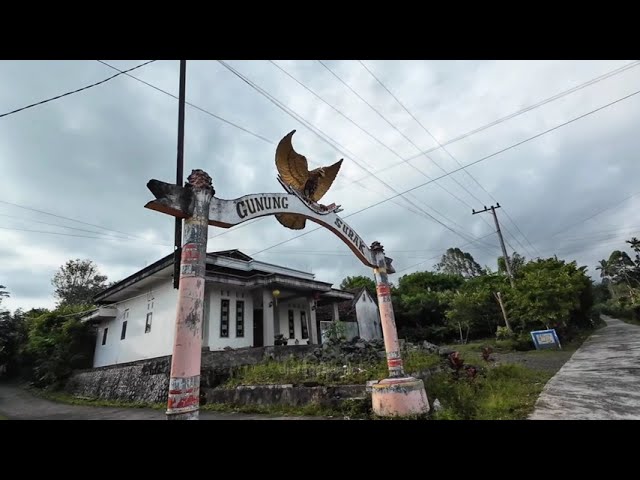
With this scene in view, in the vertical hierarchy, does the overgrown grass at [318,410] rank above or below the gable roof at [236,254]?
below

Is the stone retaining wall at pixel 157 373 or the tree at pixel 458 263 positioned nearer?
the stone retaining wall at pixel 157 373

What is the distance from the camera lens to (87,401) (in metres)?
13.4

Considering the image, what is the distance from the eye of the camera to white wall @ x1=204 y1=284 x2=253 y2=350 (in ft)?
41.9

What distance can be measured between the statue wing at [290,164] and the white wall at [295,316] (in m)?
10.7

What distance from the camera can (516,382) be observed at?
8.41 meters

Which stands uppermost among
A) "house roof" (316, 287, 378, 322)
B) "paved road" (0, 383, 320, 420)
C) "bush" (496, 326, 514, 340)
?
"house roof" (316, 287, 378, 322)

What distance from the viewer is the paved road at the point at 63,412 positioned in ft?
25.5

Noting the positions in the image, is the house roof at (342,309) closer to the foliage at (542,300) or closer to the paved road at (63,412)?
the foliage at (542,300)

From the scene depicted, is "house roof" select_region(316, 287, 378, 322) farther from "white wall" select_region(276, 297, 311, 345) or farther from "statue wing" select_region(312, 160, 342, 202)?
"statue wing" select_region(312, 160, 342, 202)

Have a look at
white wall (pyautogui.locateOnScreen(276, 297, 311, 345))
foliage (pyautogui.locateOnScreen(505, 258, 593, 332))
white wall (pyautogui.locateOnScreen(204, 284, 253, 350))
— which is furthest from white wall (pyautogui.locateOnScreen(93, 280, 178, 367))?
foliage (pyautogui.locateOnScreen(505, 258, 593, 332))

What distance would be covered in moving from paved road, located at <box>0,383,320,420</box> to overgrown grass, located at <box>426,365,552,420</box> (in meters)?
2.71

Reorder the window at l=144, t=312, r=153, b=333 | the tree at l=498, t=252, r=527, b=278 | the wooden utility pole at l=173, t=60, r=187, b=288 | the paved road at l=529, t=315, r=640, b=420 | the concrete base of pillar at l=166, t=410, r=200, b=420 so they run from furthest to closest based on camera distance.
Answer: the tree at l=498, t=252, r=527, b=278, the window at l=144, t=312, r=153, b=333, the paved road at l=529, t=315, r=640, b=420, the wooden utility pole at l=173, t=60, r=187, b=288, the concrete base of pillar at l=166, t=410, r=200, b=420

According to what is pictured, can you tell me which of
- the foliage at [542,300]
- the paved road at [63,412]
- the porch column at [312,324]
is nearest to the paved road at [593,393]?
the paved road at [63,412]
